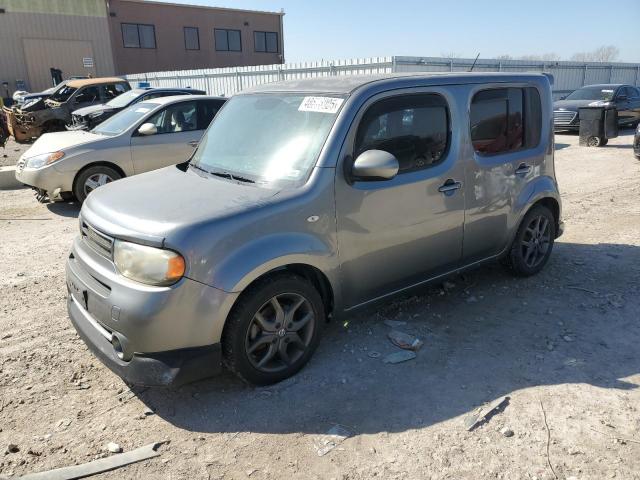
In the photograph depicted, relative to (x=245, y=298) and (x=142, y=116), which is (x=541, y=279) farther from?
(x=142, y=116)

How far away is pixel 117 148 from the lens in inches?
316

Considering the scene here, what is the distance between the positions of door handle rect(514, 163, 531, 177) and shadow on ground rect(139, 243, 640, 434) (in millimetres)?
1072

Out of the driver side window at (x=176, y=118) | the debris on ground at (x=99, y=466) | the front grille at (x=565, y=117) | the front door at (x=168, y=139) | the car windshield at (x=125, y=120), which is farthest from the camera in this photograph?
the front grille at (x=565, y=117)

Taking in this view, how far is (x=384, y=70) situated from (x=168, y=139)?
320 inches

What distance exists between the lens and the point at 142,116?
8.36 meters

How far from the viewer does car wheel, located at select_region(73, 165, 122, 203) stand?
7.78m

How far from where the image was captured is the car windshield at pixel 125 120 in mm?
8336

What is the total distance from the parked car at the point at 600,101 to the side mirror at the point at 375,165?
1491 centimetres

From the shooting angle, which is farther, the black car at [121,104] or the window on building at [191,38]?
the window on building at [191,38]

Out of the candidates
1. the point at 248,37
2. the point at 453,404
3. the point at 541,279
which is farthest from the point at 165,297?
the point at 248,37

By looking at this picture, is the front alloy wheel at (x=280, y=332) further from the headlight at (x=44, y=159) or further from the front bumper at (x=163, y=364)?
the headlight at (x=44, y=159)

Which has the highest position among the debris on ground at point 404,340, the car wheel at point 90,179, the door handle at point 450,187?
the door handle at point 450,187

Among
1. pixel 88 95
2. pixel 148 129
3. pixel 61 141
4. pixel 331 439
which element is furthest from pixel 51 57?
pixel 331 439

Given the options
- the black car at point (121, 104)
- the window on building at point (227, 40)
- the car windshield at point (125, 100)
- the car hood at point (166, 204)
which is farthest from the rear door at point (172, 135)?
the window on building at point (227, 40)
